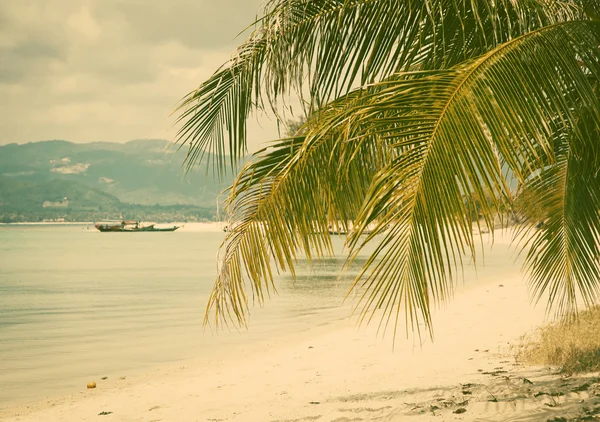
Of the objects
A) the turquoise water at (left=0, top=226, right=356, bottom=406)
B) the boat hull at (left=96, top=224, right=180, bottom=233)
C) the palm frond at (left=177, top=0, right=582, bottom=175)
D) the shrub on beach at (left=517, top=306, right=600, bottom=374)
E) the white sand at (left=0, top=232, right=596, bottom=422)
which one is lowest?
the turquoise water at (left=0, top=226, right=356, bottom=406)

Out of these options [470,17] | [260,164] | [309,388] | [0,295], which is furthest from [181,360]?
[0,295]

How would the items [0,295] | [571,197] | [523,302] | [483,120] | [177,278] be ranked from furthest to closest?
[177,278], [0,295], [523,302], [571,197], [483,120]

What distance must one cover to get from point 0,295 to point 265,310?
52.8 feet

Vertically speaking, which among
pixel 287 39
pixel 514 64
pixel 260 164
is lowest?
pixel 260 164

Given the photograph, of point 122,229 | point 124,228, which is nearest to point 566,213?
point 122,229

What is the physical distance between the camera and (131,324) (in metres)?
20.9

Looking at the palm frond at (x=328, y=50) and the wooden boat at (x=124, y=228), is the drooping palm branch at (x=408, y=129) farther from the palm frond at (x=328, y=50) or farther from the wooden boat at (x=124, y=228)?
the wooden boat at (x=124, y=228)

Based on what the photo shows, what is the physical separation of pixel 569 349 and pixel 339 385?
2.78 metres

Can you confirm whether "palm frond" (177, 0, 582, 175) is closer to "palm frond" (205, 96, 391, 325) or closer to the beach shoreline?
"palm frond" (205, 96, 391, 325)

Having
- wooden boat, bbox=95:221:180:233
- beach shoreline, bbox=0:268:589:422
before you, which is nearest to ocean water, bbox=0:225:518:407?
beach shoreline, bbox=0:268:589:422

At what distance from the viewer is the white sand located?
693 cm

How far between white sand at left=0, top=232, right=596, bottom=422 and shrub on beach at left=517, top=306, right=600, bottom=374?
0.31 metres

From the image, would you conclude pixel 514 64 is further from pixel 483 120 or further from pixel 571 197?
pixel 571 197

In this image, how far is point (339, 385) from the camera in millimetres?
8734
